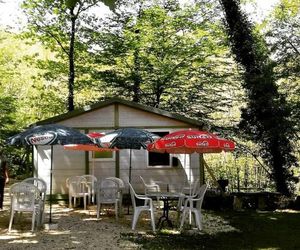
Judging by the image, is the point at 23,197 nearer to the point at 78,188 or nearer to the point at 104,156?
Result: the point at 78,188

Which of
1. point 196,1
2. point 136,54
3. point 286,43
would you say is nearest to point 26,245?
point 286,43

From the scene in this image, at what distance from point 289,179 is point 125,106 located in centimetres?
554

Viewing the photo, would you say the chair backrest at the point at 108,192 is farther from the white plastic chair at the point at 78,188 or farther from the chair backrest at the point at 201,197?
the chair backrest at the point at 201,197

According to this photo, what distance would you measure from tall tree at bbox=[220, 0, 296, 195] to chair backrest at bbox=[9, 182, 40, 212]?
7590 millimetres

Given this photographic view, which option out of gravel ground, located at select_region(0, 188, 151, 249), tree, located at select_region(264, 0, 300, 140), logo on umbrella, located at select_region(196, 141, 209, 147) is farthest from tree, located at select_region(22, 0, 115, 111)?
logo on umbrella, located at select_region(196, 141, 209, 147)

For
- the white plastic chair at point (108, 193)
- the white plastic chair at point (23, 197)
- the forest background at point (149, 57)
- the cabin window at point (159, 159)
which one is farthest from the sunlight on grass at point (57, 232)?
the forest background at point (149, 57)

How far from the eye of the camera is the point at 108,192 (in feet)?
28.1

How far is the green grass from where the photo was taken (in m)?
6.34

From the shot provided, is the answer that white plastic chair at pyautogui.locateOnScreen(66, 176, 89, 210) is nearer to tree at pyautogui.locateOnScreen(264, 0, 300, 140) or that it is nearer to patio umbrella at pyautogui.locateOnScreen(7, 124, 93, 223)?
patio umbrella at pyautogui.locateOnScreen(7, 124, 93, 223)

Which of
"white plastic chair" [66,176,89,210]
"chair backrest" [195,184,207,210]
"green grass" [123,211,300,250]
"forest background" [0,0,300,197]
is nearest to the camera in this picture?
"green grass" [123,211,300,250]

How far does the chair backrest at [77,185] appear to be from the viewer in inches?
407

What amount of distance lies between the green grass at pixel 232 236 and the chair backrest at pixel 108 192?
66.1 inches

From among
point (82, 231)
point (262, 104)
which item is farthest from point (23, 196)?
point (262, 104)

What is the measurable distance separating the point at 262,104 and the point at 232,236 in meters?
6.29
